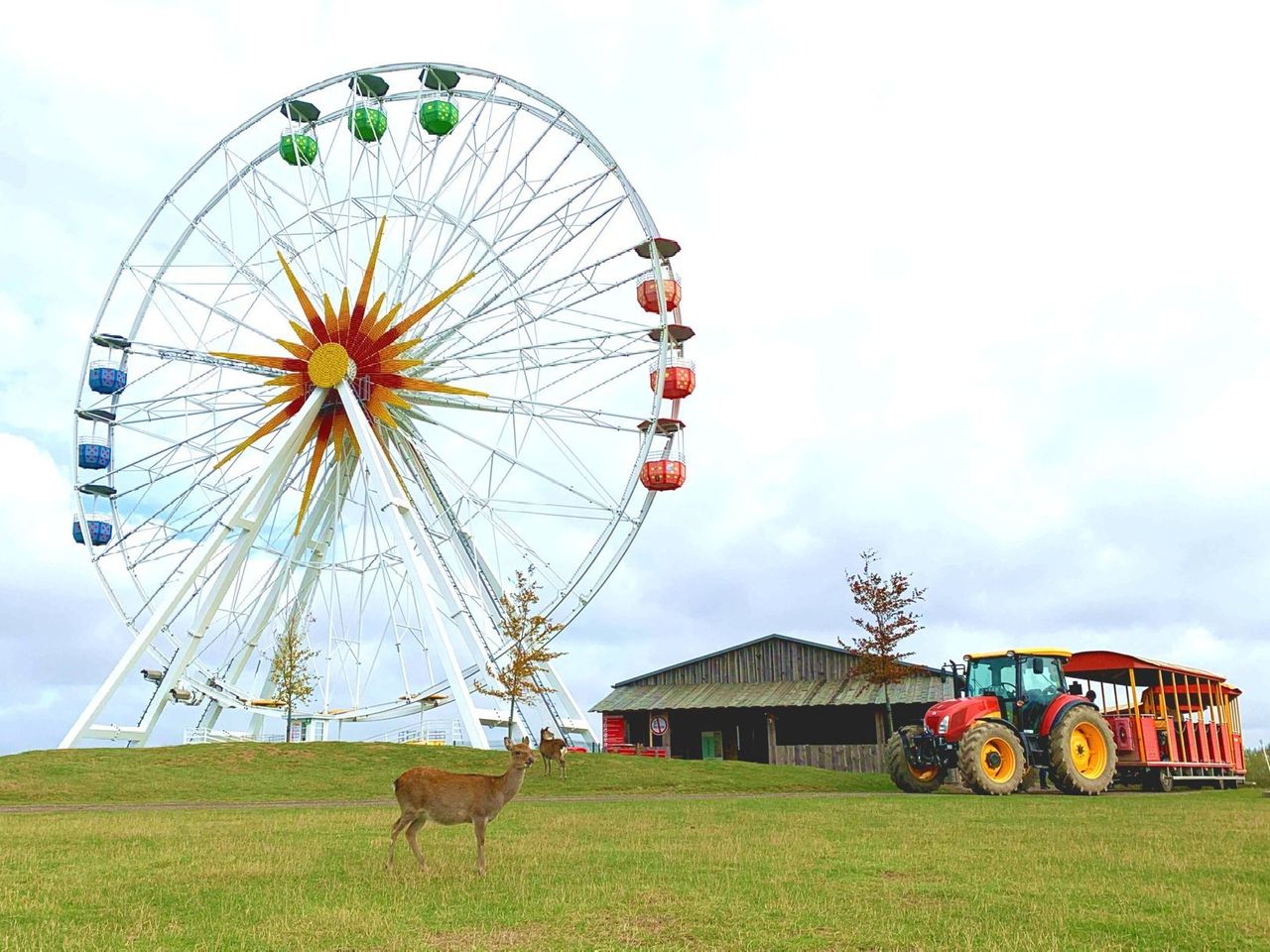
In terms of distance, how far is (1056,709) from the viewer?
67.3ft

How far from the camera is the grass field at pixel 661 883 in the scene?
6.79 metres

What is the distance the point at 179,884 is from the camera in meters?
8.91

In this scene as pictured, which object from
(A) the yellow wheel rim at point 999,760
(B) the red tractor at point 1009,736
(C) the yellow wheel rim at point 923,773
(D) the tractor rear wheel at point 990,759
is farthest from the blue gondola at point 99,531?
(A) the yellow wheel rim at point 999,760

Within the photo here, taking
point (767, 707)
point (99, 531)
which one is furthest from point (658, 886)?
point (99, 531)

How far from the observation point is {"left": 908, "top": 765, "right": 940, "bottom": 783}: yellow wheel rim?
21.6 meters

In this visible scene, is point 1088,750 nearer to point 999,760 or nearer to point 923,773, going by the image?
point 999,760

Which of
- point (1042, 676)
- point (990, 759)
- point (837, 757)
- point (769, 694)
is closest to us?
point (990, 759)

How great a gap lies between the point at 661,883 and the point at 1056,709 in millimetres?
14094

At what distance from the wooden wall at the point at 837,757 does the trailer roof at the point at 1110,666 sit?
1179cm

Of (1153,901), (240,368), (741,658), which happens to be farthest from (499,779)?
→ (741,658)

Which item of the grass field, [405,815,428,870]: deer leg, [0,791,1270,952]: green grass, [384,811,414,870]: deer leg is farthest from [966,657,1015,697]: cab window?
[384,811,414,870]: deer leg

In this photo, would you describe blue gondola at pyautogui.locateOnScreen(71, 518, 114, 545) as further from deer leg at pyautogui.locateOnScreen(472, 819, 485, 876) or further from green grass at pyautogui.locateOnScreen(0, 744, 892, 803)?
deer leg at pyautogui.locateOnScreen(472, 819, 485, 876)

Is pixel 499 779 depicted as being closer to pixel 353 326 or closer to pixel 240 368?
pixel 353 326

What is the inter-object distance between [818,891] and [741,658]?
1316 inches
